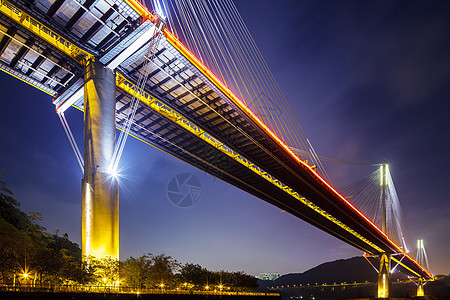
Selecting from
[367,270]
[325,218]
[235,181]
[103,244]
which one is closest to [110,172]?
[103,244]

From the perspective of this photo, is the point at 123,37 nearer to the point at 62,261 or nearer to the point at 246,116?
Result: the point at 246,116

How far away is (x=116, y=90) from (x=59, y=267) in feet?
43.6

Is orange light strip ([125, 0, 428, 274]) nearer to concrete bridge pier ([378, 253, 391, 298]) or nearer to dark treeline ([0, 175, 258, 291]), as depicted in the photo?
dark treeline ([0, 175, 258, 291])

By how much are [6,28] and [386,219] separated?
65300mm

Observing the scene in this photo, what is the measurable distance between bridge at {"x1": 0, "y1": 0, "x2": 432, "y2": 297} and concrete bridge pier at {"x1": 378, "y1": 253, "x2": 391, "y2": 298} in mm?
40054

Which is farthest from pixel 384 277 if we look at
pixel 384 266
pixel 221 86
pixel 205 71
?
pixel 205 71

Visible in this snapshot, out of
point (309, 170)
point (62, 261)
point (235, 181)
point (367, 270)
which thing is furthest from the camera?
point (367, 270)

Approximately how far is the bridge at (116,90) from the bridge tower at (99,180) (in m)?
0.05

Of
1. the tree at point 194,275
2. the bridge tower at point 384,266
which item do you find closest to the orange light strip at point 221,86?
the tree at point 194,275

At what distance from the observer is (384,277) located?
71125 mm

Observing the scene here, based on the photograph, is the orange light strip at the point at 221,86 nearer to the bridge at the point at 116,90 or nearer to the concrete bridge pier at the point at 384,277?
the bridge at the point at 116,90

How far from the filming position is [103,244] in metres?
19.9

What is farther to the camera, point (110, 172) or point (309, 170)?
point (309, 170)

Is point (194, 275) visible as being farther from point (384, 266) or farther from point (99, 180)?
point (99, 180)
